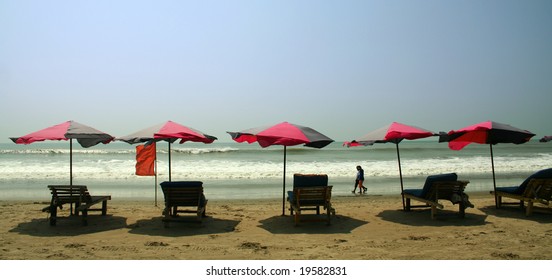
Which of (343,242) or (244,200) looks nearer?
(343,242)

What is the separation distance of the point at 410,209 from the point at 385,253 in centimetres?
404

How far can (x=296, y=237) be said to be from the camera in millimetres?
6828

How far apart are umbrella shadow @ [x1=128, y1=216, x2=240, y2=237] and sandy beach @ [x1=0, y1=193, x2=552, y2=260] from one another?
0.7 inches

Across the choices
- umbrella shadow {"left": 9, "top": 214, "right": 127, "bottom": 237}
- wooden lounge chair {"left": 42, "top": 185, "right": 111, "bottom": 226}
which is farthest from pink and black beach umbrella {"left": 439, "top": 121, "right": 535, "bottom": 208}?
wooden lounge chair {"left": 42, "top": 185, "right": 111, "bottom": 226}

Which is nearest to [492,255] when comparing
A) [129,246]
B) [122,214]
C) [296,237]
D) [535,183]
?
[296,237]

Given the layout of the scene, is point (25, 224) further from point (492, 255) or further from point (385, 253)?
point (492, 255)

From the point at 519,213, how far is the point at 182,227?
748cm

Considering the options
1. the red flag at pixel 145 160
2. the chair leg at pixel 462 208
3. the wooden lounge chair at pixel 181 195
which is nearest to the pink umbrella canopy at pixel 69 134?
the wooden lounge chair at pixel 181 195

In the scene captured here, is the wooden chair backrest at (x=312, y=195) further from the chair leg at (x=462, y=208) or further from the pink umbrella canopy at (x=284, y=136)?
the chair leg at (x=462, y=208)

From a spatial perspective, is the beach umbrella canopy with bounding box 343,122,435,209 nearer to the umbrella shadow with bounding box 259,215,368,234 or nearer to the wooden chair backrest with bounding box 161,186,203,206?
the umbrella shadow with bounding box 259,215,368,234

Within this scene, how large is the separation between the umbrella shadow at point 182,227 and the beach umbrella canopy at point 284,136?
1815mm

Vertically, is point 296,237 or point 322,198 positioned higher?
point 322,198

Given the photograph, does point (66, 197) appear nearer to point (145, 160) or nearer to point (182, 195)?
point (182, 195)

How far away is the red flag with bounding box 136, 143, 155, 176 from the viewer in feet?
36.1
